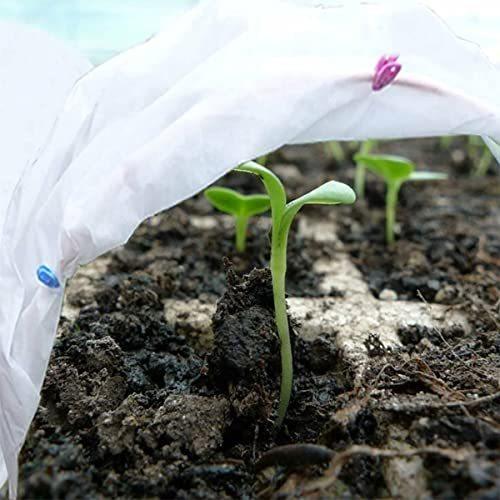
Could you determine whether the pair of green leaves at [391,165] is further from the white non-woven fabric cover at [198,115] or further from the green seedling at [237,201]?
the white non-woven fabric cover at [198,115]

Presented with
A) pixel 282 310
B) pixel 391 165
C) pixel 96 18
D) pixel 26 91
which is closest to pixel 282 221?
pixel 282 310

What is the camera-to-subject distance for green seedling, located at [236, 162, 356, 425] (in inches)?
26.1

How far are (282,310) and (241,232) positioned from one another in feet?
1.85

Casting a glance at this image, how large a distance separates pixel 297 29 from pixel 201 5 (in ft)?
0.36

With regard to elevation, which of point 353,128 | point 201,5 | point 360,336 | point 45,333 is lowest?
point 360,336

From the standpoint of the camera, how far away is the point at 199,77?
64 cm

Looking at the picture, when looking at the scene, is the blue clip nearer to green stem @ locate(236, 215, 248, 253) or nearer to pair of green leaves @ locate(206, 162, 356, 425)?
pair of green leaves @ locate(206, 162, 356, 425)

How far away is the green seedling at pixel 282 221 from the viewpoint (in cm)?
66

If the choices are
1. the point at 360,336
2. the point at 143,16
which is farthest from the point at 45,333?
the point at 143,16

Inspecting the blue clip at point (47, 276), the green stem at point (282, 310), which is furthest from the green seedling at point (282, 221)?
the blue clip at point (47, 276)

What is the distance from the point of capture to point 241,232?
1.26 metres

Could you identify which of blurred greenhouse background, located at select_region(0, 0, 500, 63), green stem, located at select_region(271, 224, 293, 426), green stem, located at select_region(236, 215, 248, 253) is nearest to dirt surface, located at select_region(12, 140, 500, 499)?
green stem, located at select_region(271, 224, 293, 426)

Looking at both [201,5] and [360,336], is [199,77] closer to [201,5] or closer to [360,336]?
[201,5]

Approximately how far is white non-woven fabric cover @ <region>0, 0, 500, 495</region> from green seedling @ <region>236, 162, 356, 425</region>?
61 millimetres
